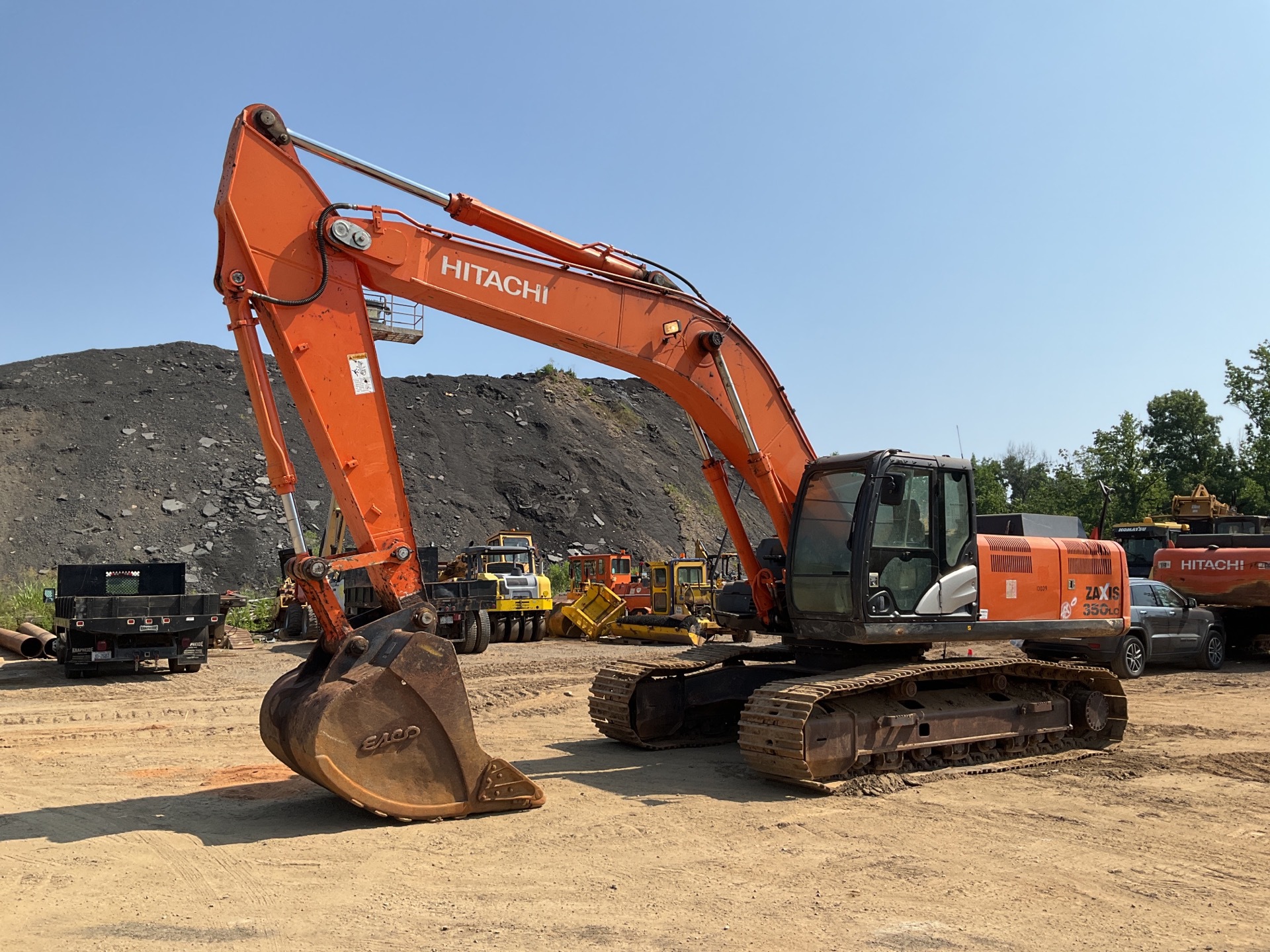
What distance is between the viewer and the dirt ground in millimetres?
5254

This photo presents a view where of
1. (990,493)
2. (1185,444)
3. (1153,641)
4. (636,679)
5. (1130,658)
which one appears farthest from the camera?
(1185,444)

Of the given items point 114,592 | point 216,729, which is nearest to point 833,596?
point 216,729

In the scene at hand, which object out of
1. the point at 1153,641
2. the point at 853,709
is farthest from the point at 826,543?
the point at 1153,641

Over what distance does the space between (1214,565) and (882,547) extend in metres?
13.0

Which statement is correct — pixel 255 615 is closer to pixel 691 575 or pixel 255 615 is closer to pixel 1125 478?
pixel 691 575

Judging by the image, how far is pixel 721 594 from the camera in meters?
10.4

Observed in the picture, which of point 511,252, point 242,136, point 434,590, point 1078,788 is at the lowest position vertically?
point 1078,788

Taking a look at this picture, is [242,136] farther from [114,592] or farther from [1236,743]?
[114,592]

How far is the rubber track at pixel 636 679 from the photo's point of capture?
33.5 feet

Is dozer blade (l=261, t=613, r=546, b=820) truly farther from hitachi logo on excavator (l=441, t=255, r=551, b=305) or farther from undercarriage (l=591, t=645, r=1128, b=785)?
hitachi logo on excavator (l=441, t=255, r=551, b=305)

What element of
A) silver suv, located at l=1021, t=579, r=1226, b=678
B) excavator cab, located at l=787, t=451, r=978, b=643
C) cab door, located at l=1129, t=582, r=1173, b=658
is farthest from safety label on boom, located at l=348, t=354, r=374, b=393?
cab door, located at l=1129, t=582, r=1173, b=658

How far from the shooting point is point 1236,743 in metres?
10.7

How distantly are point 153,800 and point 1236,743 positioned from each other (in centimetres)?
1039

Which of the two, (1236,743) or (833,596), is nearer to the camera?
(833,596)
